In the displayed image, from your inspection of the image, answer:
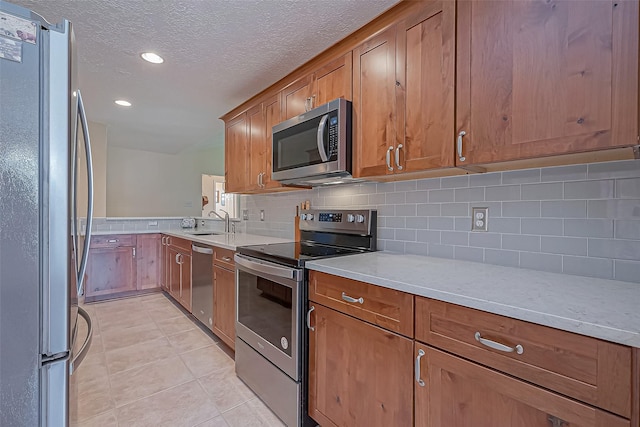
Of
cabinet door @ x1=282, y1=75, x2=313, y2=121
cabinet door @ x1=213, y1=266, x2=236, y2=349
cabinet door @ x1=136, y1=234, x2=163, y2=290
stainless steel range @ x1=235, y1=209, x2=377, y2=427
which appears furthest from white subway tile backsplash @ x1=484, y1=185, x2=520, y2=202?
cabinet door @ x1=136, y1=234, x2=163, y2=290

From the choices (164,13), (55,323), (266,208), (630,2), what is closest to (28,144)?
(55,323)

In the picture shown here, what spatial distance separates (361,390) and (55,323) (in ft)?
3.68

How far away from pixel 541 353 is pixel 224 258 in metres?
2.08

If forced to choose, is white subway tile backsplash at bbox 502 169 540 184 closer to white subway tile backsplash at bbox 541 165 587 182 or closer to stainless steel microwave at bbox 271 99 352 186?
white subway tile backsplash at bbox 541 165 587 182

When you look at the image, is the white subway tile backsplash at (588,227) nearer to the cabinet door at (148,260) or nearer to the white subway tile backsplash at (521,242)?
the white subway tile backsplash at (521,242)

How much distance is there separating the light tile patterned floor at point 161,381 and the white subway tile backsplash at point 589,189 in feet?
6.01

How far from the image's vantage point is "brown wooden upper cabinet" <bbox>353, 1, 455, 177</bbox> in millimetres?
1332

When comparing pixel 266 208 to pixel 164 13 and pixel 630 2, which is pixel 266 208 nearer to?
pixel 164 13

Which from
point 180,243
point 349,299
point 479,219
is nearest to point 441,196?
point 479,219

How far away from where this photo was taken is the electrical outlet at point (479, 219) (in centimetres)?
149

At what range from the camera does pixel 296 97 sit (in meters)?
2.17

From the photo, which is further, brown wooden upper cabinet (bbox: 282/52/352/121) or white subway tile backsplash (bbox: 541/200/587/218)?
brown wooden upper cabinet (bbox: 282/52/352/121)

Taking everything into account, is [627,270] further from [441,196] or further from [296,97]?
[296,97]

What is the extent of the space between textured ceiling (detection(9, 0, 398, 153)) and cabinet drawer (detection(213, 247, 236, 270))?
1.42 m
